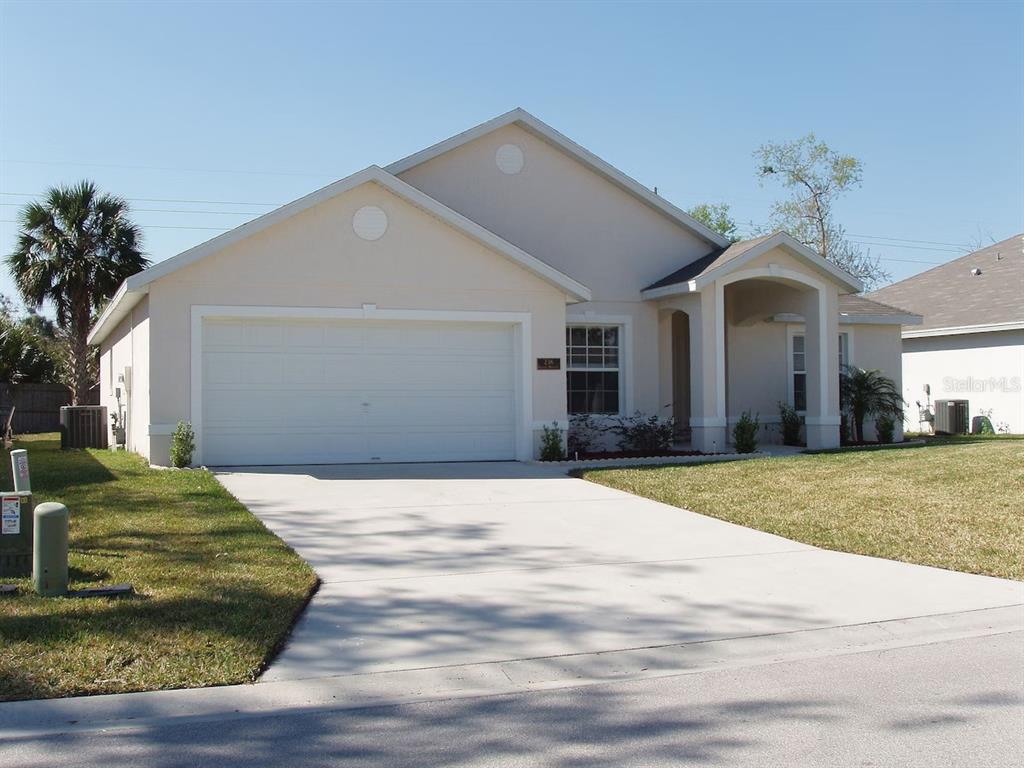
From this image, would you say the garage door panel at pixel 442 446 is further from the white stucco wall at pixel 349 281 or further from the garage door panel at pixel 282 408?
the white stucco wall at pixel 349 281

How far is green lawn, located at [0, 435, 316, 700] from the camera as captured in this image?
568 centimetres

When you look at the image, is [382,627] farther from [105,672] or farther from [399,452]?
[399,452]

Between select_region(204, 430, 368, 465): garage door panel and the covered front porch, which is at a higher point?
the covered front porch

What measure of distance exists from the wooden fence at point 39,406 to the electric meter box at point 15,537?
25.5 meters

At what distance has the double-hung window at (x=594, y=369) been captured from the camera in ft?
62.2

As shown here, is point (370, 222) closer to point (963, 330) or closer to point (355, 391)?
point (355, 391)

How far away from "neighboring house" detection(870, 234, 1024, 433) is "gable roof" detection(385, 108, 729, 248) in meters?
8.47

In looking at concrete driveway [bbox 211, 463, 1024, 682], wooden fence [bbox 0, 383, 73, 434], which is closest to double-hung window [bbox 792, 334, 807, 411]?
concrete driveway [bbox 211, 463, 1024, 682]

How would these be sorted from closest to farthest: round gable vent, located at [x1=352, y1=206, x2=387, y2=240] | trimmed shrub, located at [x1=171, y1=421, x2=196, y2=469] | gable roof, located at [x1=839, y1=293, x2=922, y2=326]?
1. trimmed shrub, located at [x1=171, y1=421, x2=196, y2=469]
2. round gable vent, located at [x1=352, y1=206, x2=387, y2=240]
3. gable roof, located at [x1=839, y1=293, x2=922, y2=326]

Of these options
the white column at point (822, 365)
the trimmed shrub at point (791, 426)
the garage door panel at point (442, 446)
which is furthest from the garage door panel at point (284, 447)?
the trimmed shrub at point (791, 426)

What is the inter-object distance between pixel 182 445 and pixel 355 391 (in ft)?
9.08

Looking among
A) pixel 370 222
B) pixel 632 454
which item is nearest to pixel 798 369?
pixel 632 454

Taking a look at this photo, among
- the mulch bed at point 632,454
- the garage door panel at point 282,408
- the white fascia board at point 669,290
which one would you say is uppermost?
the white fascia board at point 669,290

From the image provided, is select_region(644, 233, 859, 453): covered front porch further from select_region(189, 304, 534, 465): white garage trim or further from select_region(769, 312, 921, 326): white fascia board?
select_region(189, 304, 534, 465): white garage trim
